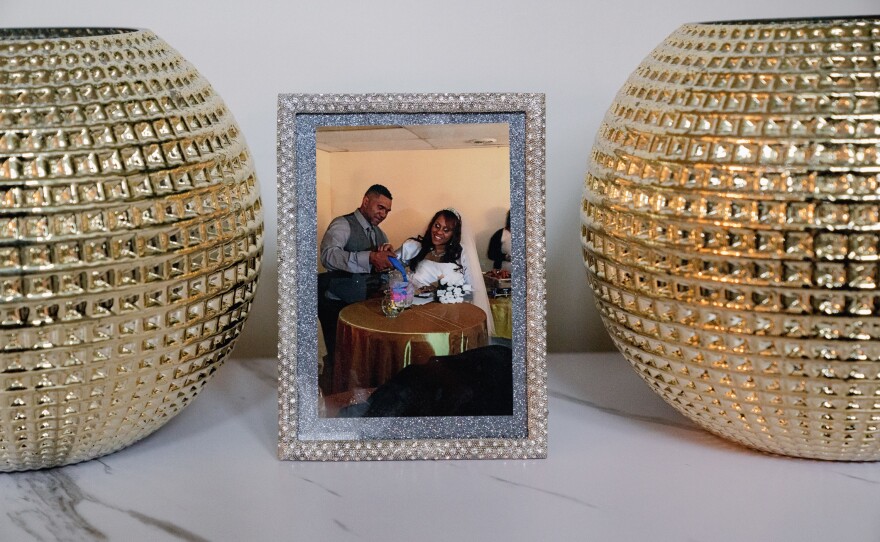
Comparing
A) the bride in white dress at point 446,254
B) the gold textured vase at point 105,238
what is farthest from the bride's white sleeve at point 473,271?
the gold textured vase at point 105,238

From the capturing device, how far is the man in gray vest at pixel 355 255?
0.57 m

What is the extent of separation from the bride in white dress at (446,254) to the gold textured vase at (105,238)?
0.32ft

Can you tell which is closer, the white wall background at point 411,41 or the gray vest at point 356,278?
the gray vest at point 356,278

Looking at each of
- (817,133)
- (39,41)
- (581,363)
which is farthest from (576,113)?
(39,41)

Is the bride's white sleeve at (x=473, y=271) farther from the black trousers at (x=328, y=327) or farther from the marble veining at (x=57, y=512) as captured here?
the marble veining at (x=57, y=512)

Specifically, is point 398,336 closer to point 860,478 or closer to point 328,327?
point 328,327

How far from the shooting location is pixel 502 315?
0.58m

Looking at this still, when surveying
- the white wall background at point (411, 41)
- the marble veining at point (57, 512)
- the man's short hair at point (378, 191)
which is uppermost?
the white wall background at point (411, 41)

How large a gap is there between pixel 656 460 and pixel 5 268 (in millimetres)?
374

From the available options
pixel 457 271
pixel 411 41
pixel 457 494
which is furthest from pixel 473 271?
pixel 411 41

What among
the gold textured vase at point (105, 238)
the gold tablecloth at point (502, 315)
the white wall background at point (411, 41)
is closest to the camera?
the gold textured vase at point (105, 238)

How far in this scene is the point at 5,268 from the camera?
469 millimetres

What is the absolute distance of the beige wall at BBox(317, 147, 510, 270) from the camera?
569 mm

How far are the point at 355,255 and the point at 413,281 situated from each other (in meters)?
0.04
